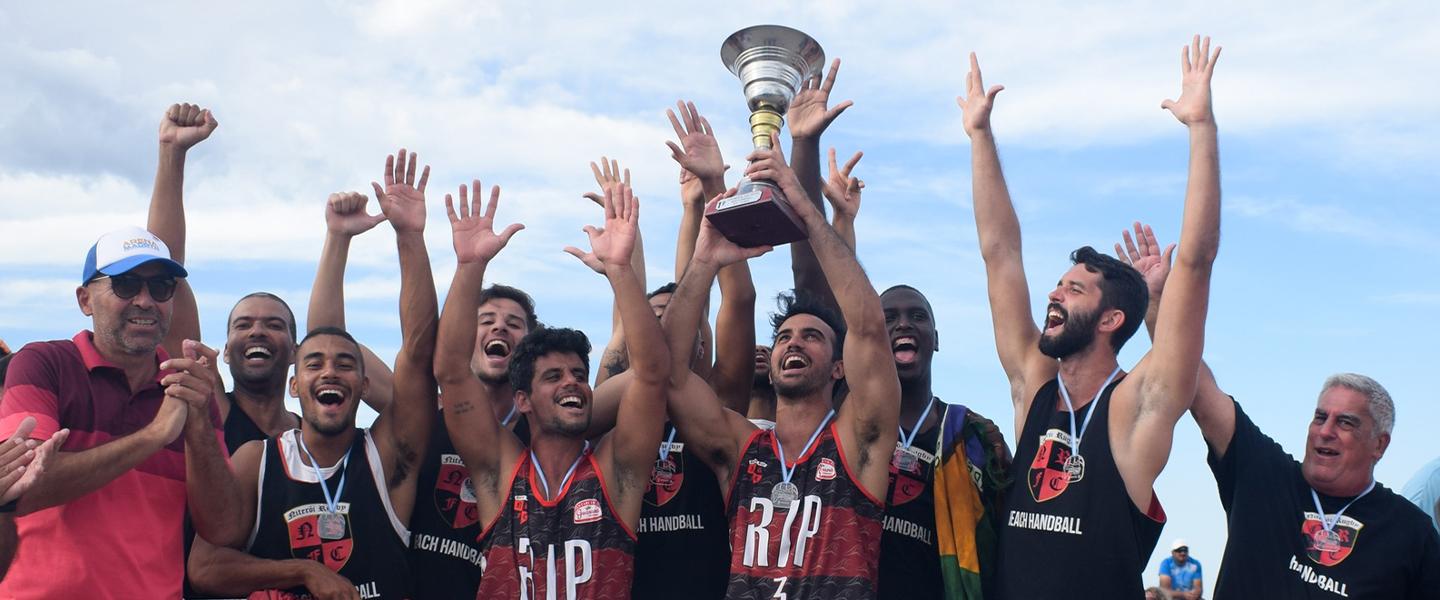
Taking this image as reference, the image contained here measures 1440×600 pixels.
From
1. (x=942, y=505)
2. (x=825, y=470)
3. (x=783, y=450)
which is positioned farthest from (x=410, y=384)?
(x=942, y=505)

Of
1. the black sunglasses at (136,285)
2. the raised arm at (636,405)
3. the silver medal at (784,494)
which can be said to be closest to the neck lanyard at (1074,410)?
the silver medal at (784,494)

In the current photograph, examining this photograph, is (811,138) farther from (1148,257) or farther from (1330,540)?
(1330,540)

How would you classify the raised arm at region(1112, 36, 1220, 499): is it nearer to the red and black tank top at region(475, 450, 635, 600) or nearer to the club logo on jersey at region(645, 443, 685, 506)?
the club logo on jersey at region(645, 443, 685, 506)

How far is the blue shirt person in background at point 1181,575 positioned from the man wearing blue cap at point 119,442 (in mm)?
15457

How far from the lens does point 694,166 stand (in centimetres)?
783

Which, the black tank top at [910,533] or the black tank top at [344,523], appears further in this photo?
the black tank top at [910,533]

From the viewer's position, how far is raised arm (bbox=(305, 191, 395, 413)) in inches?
313

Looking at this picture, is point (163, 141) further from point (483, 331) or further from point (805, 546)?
point (805, 546)

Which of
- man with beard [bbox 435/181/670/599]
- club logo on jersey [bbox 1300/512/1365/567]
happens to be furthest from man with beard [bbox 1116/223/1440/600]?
man with beard [bbox 435/181/670/599]

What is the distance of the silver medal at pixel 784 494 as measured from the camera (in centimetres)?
645

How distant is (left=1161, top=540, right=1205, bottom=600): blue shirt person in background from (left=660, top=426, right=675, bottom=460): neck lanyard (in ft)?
43.8

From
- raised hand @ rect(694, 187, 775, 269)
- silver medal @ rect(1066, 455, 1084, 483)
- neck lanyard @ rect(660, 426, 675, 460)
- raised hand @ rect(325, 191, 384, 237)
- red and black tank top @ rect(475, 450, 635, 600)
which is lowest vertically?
red and black tank top @ rect(475, 450, 635, 600)

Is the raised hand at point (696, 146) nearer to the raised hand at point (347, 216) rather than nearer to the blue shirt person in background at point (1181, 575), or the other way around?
the raised hand at point (347, 216)

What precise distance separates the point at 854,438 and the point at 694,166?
85.6 inches
